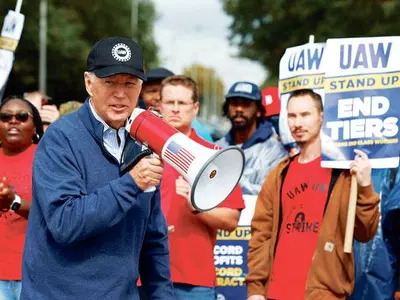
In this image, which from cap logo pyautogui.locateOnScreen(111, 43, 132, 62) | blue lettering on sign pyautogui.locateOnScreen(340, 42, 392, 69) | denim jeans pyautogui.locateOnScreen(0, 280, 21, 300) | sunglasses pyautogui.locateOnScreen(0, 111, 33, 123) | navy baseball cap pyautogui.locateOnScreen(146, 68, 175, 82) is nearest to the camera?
cap logo pyautogui.locateOnScreen(111, 43, 132, 62)

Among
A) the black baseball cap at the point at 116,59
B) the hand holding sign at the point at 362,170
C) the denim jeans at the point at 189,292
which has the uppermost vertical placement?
the black baseball cap at the point at 116,59

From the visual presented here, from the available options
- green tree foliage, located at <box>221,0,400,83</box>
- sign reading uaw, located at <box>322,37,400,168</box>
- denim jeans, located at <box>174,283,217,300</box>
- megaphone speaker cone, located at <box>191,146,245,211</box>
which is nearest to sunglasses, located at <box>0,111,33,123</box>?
denim jeans, located at <box>174,283,217,300</box>

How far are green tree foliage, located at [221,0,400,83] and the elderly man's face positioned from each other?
18.7 metres

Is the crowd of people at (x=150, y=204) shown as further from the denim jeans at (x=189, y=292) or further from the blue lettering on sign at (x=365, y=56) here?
the blue lettering on sign at (x=365, y=56)

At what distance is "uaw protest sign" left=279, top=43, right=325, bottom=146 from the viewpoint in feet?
20.3

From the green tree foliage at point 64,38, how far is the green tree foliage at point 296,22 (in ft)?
33.0

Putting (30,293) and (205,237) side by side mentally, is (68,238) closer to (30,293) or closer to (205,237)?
(30,293)

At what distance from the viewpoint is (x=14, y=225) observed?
496cm

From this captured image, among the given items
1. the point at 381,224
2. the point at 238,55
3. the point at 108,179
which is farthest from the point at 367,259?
the point at 238,55

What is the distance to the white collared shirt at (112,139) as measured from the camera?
3.23m

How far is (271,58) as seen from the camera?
90.5 feet

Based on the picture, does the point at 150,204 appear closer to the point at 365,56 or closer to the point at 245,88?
the point at 365,56

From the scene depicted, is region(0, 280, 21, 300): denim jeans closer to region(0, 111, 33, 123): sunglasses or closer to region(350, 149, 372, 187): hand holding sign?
region(0, 111, 33, 123): sunglasses

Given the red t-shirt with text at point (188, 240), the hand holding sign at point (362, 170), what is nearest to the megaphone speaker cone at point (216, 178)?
the hand holding sign at point (362, 170)
